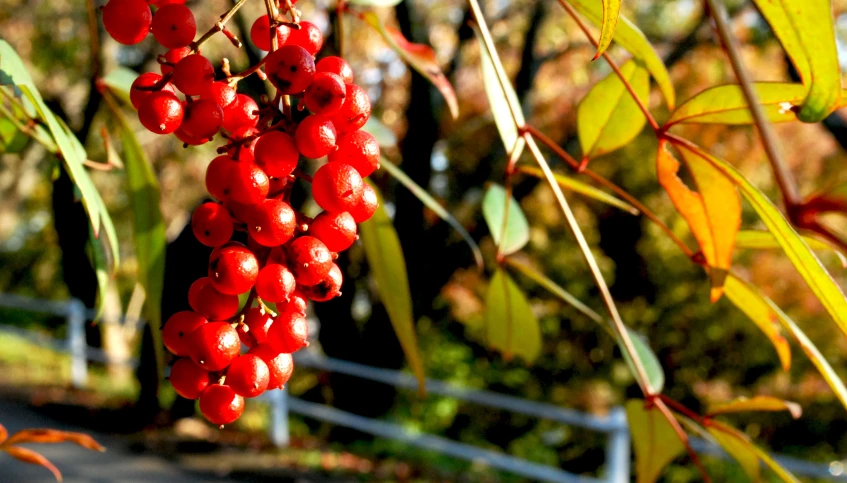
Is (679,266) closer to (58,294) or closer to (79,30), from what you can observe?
(79,30)

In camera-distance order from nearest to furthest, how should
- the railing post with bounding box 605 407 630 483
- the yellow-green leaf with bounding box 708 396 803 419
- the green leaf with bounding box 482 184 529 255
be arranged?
the yellow-green leaf with bounding box 708 396 803 419 → the green leaf with bounding box 482 184 529 255 → the railing post with bounding box 605 407 630 483

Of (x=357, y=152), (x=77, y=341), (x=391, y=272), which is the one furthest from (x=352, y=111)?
(x=77, y=341)

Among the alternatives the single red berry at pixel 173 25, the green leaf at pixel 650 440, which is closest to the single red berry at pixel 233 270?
the single red berry at pixel 173 25

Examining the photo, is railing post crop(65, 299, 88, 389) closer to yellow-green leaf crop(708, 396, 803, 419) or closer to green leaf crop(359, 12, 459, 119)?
green leaf crop(359, 12, 459, 119)

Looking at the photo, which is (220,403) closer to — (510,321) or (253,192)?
(253,192)

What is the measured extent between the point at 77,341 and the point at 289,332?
5.91 m

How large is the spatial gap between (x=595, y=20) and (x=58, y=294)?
8835 millimetres

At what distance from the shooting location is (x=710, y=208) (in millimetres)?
402

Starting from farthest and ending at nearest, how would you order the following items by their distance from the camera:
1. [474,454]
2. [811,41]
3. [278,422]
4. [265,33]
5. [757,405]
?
[278,422]
[474,454]
[757,405]
[265,33]
[811,41]

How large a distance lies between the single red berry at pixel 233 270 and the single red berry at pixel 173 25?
0.10m

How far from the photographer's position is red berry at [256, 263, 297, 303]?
0.34 metres

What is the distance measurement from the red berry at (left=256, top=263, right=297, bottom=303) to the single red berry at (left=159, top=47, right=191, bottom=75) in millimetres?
109

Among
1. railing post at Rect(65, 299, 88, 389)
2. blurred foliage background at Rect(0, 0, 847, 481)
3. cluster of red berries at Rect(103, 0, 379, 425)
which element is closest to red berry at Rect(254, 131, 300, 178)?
cluster of red berries at Rect(103, 0, 379, 425)

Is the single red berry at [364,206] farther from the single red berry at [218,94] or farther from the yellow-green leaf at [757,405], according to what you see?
the yellow-green leaf at [757,405]
